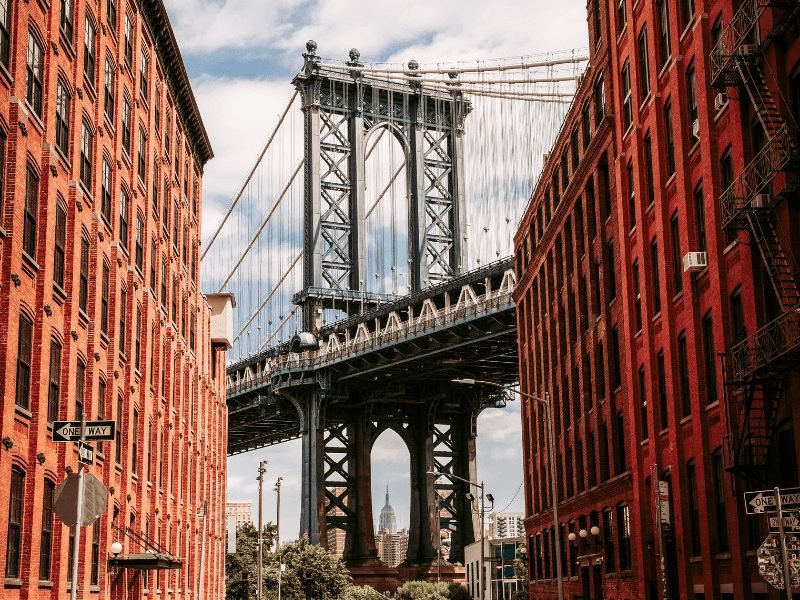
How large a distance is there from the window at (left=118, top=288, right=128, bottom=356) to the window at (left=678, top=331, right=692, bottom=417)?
56.2 feet

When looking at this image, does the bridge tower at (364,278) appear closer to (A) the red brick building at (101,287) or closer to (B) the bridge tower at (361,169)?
(B) the bridge tower at (361,169)

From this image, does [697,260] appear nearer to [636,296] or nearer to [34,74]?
[636,296]

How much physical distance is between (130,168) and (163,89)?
983 centimetres

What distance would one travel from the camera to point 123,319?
134ft

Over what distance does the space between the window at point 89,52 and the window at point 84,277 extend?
4743mm

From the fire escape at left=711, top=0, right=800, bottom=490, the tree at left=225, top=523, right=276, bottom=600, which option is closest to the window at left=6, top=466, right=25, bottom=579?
the fire escape at left=711, top=0, right=800, bottom=490

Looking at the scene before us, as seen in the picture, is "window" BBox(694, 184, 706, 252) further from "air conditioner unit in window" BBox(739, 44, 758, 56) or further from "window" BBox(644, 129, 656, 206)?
"air conditioner unit in window" BBox(739, 44, 758, 56)

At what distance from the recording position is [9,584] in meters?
26.8

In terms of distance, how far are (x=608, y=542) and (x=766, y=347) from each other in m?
20.7

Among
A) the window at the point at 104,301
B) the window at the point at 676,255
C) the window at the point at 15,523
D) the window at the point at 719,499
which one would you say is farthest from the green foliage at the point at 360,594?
the window at the point at 15,523

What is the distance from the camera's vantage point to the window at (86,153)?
3506 centimetres

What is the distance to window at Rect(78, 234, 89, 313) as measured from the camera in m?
34.3

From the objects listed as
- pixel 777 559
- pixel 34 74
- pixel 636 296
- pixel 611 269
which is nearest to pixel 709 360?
pixel 636 296

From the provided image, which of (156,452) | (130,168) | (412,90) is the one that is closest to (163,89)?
(130,168)
